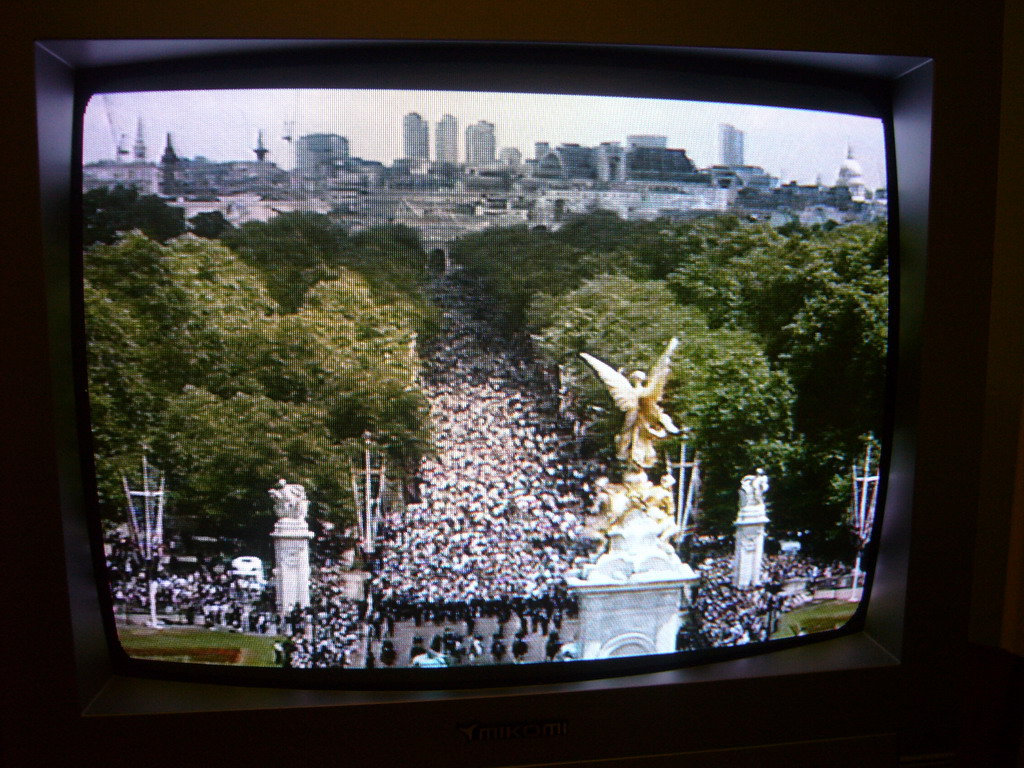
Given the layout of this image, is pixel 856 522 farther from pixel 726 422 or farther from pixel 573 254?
pixel 573 254

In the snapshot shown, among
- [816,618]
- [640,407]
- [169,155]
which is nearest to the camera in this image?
[169,155]

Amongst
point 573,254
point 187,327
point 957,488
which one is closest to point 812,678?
point 957,488

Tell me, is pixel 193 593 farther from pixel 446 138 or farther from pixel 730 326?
pixel 730 326

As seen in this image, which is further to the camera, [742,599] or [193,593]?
[742,599]

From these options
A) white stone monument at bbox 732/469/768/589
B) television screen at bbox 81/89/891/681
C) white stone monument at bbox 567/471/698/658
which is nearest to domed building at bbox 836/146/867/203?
television screen at bbox 81/89/891/681

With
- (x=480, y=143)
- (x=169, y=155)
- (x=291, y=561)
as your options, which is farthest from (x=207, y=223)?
(x=291, y=561)
